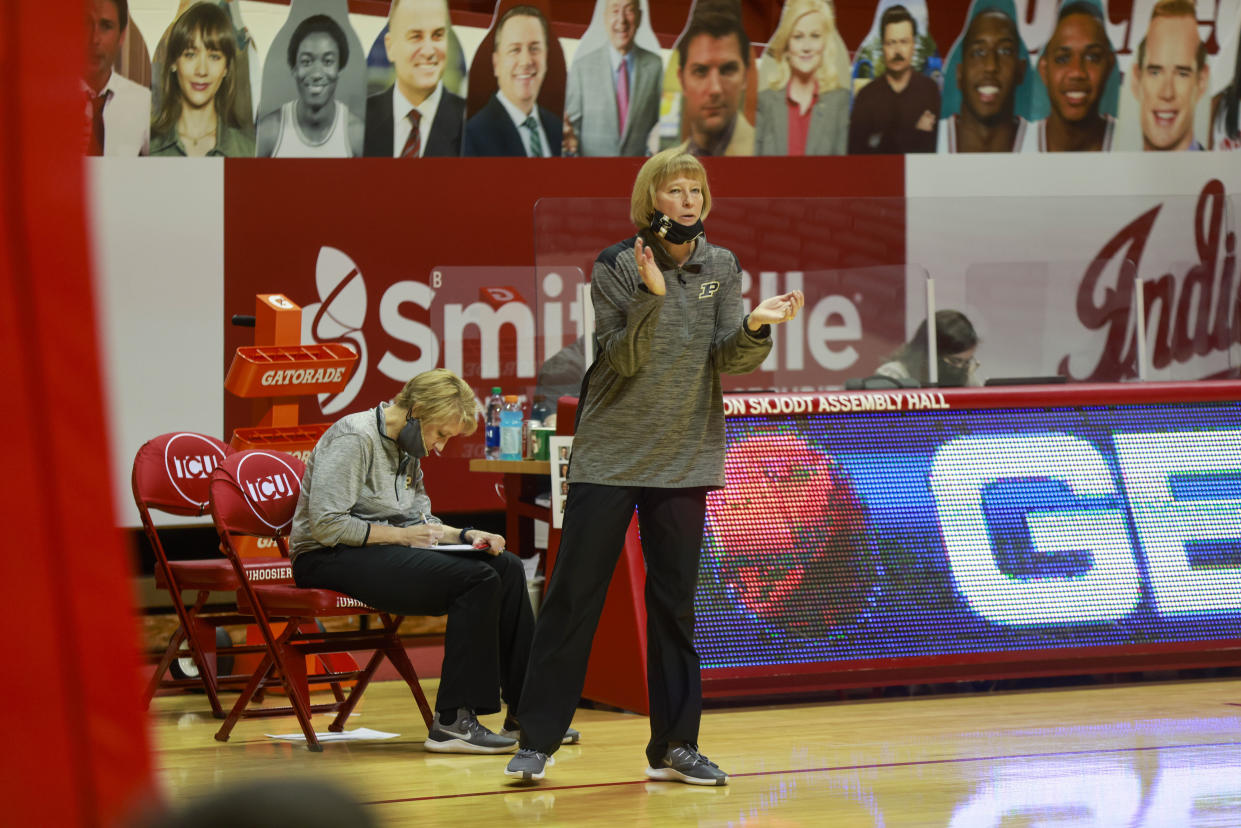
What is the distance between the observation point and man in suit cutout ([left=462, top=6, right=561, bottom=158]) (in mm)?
8781

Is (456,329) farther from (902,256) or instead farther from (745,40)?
(745,40)

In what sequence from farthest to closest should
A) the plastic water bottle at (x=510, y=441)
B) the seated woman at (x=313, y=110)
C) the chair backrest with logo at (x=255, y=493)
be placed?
the seated woman at (x=313, y=110)
the plastic water bottle at (x=510, y=441)
the chair backrest with logo at (x=255, y=493)

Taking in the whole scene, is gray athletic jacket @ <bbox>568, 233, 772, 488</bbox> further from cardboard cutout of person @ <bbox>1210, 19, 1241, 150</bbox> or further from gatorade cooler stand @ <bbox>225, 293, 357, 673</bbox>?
cardboard cutout of person @ <bbox>1210, 19, 1241, 150</bbox>

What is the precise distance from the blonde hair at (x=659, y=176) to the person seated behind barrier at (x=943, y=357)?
9.02 ft

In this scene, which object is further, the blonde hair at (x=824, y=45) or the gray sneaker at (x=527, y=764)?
the blonde hair at (x=824, y=45)

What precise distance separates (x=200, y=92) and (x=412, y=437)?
4298mm

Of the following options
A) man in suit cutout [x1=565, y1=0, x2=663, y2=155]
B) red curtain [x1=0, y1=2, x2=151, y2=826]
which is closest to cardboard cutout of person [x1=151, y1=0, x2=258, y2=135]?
man in suit cutout [x1=565, y1=0, x2=663, y2=155]

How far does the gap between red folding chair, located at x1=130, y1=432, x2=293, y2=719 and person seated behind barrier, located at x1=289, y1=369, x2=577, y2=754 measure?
1.72 feet

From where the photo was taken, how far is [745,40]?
9.30 m

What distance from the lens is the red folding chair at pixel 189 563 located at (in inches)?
212

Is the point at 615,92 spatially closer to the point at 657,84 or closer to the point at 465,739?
the point at 657,84

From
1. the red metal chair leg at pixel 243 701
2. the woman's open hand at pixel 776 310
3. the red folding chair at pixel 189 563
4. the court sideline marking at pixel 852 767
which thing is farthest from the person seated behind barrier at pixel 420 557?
the woman's open hand at pixel 776 310

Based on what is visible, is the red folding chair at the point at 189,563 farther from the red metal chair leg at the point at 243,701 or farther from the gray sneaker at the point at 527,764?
the gray sneaker at the point at 527,764

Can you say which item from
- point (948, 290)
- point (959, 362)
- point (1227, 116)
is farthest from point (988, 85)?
point (959, 362)
